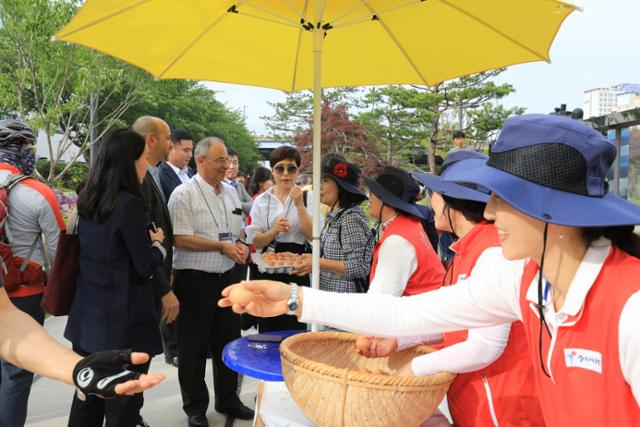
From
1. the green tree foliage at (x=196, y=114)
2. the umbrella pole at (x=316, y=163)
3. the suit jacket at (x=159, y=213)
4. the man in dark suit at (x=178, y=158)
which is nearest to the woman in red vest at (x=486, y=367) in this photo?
the umbrella pole at (x=316, y=163)

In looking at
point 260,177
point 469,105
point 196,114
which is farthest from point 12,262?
point 196,114

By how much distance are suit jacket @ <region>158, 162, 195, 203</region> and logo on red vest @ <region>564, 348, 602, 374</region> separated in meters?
4.05

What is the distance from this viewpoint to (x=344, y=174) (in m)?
3.70

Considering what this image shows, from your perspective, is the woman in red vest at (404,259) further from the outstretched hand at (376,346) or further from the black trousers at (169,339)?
the black trousers at (169,339)

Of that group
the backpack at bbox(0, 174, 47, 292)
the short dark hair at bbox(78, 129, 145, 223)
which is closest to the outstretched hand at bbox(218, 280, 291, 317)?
the short dark hair at bbox(78, 129, 145, 223)

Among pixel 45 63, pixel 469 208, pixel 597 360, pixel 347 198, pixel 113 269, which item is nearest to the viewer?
pixel 597 360

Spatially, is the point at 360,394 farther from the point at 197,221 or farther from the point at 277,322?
the point at 277,322

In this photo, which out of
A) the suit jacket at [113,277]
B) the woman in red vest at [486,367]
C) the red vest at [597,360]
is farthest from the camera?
the suit jacket at [113,277]

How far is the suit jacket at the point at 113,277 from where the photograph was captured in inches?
105

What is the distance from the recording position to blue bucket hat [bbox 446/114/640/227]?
1161 mm

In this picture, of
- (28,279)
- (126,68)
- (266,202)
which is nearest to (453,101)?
(126,68)

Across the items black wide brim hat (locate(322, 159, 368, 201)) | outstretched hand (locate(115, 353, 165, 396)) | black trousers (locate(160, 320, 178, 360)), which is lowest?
black trousers (locate(160, 320, 178, 360))

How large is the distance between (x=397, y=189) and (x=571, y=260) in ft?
5.39

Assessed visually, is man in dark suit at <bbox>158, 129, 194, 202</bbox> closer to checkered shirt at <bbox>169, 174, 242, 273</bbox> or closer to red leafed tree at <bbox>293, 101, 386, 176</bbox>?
checkered shirt at <bbox>169, 174, 242, 273</bbox>
